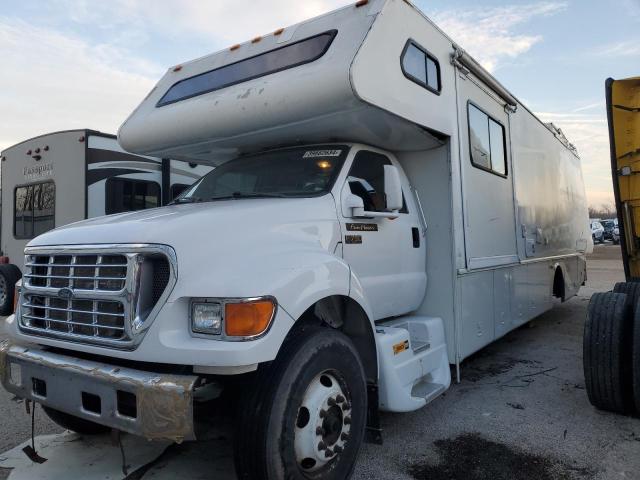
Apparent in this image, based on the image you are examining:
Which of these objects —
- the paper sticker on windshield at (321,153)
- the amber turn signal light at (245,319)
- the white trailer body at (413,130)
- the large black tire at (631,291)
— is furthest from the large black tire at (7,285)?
the large black tire at (631,291)

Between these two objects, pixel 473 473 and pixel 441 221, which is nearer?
pixel 473 473

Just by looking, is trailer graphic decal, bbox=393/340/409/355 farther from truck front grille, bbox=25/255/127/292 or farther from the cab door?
truck front grille, bbox=25/255/127/292

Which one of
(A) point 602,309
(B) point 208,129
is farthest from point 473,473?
(B) point 208,129

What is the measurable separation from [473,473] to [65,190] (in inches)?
301

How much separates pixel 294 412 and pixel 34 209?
8.52 m

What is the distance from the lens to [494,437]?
3.76 metres

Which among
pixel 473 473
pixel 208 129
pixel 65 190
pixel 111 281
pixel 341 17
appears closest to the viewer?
pixel 111 281

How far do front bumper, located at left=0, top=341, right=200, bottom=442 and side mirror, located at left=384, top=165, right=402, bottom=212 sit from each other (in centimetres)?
197

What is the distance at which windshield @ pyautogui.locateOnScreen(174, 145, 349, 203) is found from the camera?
3670 mm

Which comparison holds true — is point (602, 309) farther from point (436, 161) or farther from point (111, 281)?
point (111, 281)

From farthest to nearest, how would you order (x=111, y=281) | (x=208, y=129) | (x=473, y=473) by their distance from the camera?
(x=208, y=129) < (x=473, y=473) < (x=111, y=281)

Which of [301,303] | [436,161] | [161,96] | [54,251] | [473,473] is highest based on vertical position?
[161,96]

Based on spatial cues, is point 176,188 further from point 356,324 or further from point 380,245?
point 356,324

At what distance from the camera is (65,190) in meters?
8.28
